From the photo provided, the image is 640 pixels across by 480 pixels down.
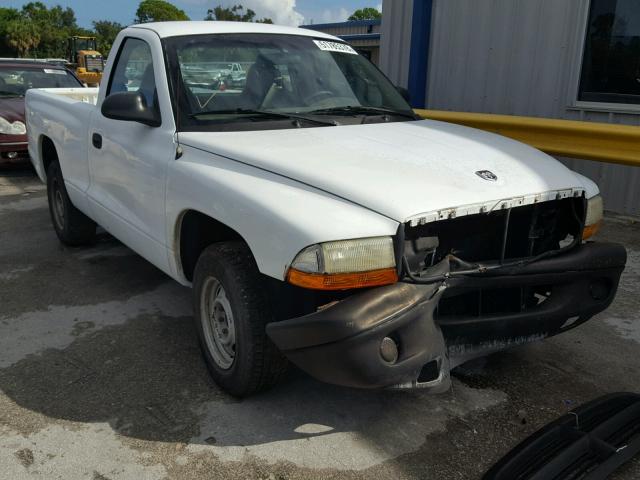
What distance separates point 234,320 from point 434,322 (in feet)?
2.98

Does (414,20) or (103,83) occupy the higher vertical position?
(414,20)

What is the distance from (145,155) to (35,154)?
299 centimetres

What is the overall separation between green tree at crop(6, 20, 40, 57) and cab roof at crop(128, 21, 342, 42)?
291 feet

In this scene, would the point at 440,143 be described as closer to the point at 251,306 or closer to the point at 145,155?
the point at 251,306

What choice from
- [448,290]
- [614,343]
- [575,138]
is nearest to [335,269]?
[448,290]

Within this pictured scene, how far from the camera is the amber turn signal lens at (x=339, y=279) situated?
2.37 metres

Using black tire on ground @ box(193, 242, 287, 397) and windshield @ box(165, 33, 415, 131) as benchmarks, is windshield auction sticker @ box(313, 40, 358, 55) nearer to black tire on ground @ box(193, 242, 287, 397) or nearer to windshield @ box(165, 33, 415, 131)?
windshield @ box(165, 33, 415, 131)

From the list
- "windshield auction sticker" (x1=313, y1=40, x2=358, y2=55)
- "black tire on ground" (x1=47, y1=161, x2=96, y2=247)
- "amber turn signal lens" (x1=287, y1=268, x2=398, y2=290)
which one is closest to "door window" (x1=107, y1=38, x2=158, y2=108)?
"windshield auction sticker" (x1=313, y1=40, x2=358, y2=55)

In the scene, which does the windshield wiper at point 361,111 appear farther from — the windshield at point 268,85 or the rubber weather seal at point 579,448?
the rubber weather seal at point 579,448

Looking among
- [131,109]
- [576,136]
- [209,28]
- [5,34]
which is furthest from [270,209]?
[5,34]

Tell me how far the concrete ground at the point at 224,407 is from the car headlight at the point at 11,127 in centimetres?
558

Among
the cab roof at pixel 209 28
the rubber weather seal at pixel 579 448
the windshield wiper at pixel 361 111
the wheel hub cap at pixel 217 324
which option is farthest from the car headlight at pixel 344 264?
the cab roof at pixel 209 28

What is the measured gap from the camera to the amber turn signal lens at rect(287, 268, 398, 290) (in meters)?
2.37

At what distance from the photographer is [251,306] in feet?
9.04
